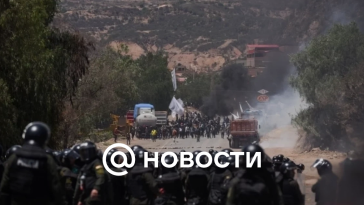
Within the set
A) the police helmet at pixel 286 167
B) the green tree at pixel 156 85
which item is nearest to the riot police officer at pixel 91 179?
the police helmet at pixel 286 167

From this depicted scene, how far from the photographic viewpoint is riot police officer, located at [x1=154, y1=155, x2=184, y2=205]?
1166 cm

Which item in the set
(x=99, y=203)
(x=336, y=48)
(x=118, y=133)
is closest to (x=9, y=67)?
(x=99, y=203)

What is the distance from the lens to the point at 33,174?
879 centimetres

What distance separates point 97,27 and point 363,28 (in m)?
107

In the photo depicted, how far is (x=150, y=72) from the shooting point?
320 feet

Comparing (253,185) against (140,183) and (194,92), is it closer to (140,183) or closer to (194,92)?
(140,183)

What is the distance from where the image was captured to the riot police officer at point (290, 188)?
39.4ft

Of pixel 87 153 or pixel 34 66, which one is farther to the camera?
pixel 34 66

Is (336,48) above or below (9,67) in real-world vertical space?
above

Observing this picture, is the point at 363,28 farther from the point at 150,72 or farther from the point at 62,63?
the point at 62,63

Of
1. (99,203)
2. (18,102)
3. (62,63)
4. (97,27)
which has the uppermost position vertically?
(97,27)

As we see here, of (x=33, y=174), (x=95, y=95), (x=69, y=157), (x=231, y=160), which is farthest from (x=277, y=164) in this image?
(x=95, y=95)

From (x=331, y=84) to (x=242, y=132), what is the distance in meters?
9.27

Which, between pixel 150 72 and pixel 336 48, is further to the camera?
pixel 150 72
